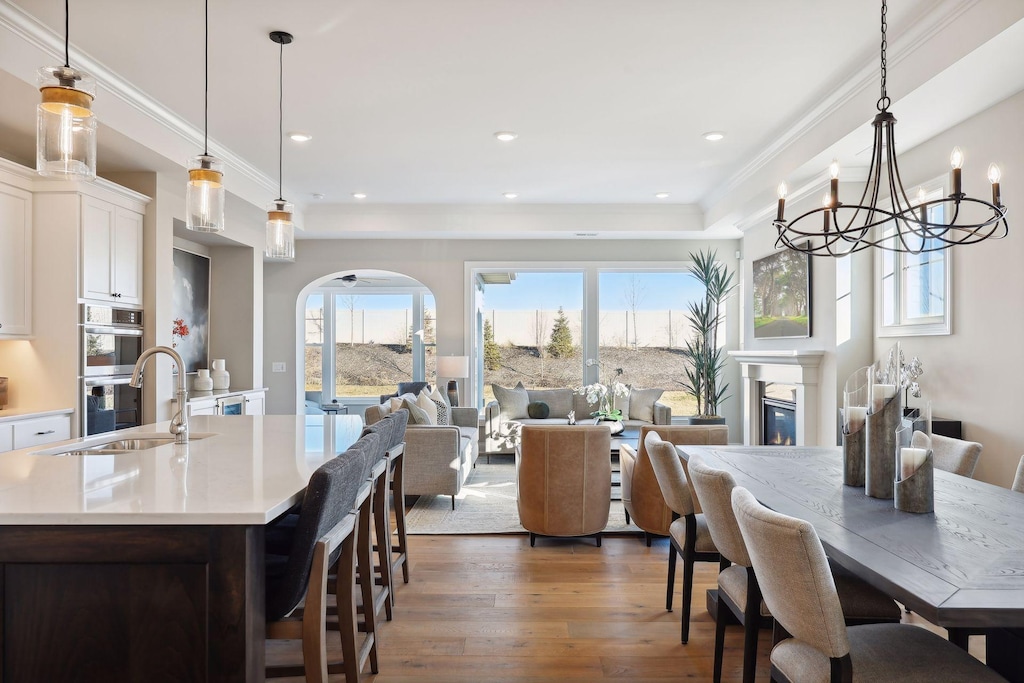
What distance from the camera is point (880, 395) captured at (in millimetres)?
2061

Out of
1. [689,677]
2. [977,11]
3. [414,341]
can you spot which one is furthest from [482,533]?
[414,341]

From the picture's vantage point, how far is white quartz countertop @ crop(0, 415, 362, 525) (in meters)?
1.48

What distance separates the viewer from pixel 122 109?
12.5 feet

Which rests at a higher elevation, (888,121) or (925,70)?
(925,70)

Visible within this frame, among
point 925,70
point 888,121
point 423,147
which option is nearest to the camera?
point 888,121

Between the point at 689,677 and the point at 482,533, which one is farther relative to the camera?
the point at 482,533

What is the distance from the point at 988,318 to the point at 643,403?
154 inches

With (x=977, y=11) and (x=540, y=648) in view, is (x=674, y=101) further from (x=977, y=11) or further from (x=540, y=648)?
(x=540, y=648)

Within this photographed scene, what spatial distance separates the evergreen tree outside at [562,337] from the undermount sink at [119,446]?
217 inches

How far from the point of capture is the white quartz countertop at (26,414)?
3.52 metres

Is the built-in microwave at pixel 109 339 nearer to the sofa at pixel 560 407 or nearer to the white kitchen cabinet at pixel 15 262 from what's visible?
the white kitchen cabinet at pixel 15 262

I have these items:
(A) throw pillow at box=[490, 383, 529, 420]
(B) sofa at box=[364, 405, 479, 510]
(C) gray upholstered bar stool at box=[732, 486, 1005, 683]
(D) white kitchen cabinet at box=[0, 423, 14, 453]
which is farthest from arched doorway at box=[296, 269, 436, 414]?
(C) gray upholstered bar stool at box=[732, 486, 1005, 683]

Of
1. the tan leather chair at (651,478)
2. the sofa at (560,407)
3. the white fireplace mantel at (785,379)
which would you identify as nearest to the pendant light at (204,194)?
the tan leather chair at (651,478)

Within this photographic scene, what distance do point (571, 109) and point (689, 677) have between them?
3.38 metres
